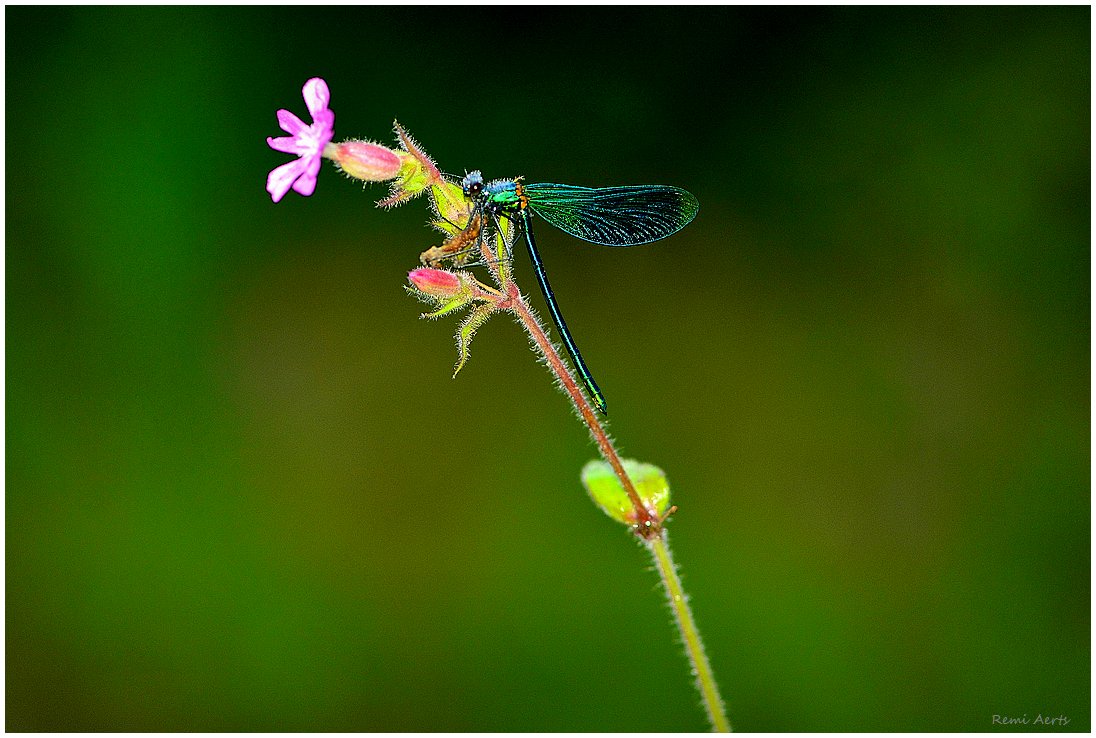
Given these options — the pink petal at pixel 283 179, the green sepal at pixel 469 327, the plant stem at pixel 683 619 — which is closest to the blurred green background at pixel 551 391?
the plant stem at pixel 683 619

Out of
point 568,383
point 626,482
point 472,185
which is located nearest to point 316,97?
point 472,185

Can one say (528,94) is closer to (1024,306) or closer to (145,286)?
(145,286)

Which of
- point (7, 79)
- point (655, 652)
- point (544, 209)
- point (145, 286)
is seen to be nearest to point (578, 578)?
point (655, 652)

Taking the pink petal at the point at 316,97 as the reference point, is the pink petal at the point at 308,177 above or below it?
below

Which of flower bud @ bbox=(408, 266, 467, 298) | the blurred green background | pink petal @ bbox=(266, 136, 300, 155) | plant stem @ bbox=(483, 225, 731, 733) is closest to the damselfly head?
plant stem @ bbox=(483, 225, 731, 733)

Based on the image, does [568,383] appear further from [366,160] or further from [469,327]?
[366,160]

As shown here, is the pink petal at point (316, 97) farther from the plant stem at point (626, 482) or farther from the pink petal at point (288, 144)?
the plant stem at point (626, 482)
